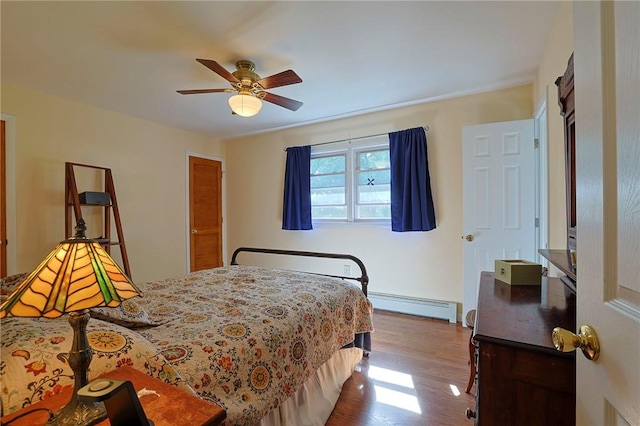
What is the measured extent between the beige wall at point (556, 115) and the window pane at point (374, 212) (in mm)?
1664

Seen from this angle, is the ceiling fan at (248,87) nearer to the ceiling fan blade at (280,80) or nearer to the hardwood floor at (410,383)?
the ceiling fan blade at (280,80)

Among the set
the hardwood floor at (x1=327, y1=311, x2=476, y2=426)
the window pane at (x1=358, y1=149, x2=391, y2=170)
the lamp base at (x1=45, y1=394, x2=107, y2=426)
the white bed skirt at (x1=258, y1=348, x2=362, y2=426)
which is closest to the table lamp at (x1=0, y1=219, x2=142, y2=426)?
the lamp base at (x1=45, y1=394, x2=107, y2=426)

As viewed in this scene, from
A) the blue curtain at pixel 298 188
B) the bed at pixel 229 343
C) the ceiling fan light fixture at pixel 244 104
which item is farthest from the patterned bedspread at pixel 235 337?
the blue curtain at pixel 298 188

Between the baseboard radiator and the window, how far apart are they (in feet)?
3.17

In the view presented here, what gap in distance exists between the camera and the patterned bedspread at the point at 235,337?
0.86 meters

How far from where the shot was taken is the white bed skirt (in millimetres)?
1452

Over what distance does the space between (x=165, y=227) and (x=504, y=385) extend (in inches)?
168

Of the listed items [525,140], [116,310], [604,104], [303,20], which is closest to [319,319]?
[116,310]

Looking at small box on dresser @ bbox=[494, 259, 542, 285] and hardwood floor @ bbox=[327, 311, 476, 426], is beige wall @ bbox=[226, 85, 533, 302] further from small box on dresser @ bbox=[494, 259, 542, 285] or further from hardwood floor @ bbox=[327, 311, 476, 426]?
small box on dresser @ bbox=[494, 259, 542, 285]

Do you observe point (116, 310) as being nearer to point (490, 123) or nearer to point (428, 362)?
point (428, 362)

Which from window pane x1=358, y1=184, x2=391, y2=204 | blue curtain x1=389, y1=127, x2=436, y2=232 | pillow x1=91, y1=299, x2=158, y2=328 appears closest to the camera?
pillow x1=91, y1=299, x2=158, y2=328

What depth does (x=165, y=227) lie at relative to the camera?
411cm

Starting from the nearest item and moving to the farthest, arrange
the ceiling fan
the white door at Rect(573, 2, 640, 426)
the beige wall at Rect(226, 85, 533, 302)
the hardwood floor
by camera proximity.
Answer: the white door at Rect(573, 2, 640, 426) < the hardwood floor < the ceiling fan < the beige wall at Rect(226, 85, 533, 302)

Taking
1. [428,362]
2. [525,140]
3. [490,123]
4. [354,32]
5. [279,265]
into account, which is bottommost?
[428,362]
